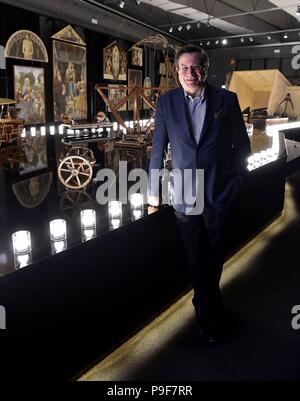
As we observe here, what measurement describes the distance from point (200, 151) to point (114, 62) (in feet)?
32.6

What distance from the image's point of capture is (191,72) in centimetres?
194

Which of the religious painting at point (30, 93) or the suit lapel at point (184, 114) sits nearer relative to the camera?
the suit lapel at point (184, 114)

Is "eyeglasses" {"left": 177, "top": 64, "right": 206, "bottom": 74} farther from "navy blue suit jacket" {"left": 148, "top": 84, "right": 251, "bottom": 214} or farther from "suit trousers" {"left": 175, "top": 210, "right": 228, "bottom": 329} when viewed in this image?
"suit trousers" {"left": 175, "top": 210, "right": 228, "bottom": 329}

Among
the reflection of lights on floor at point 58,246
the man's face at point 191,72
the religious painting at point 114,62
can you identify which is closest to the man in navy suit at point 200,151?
the man's face at point 191,72

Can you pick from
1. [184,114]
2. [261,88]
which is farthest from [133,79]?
[184,114]

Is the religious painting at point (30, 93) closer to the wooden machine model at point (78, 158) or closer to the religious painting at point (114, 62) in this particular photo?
the religious painting at point (114, 62)

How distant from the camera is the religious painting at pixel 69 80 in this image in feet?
29.4

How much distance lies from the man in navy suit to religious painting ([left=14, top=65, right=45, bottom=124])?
6797mm

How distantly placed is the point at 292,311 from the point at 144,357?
1.21 m

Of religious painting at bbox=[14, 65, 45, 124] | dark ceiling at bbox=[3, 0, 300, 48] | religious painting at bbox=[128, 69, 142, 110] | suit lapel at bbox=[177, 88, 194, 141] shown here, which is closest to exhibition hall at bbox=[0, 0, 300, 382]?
suit lapel at bbox=[177, 88, 194, 141]

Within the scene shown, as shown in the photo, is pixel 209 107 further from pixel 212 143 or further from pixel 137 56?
pixel 137 56

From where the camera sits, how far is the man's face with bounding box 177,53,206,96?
6.25 feet

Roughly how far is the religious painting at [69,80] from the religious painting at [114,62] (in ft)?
3.14
